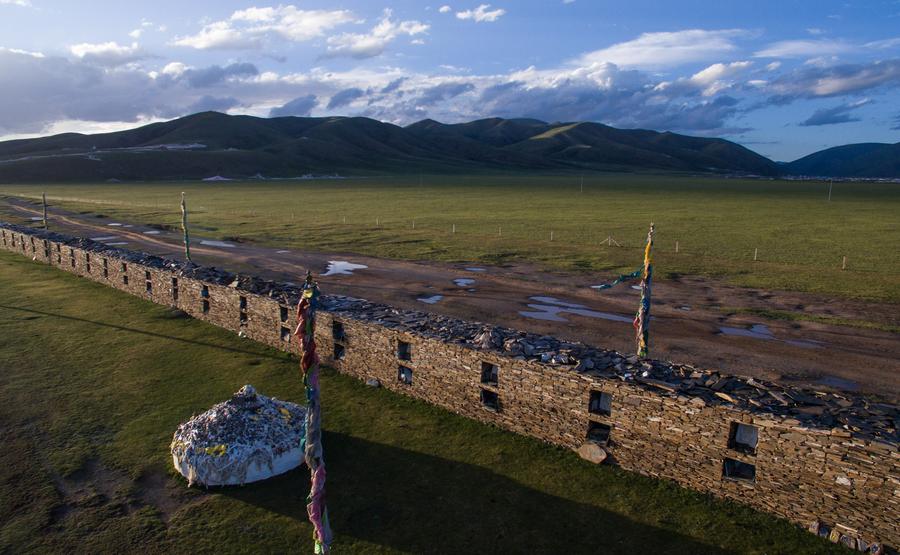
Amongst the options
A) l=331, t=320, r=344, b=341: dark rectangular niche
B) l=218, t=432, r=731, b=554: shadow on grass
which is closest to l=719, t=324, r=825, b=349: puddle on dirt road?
l=218, t=432, r=731, b=554: shadow on grass

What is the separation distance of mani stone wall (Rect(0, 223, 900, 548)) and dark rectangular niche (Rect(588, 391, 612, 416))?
24 mm

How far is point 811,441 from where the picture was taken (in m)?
10.3

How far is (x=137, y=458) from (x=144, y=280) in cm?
1673

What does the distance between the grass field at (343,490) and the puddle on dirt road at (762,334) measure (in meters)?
Result: 13.1

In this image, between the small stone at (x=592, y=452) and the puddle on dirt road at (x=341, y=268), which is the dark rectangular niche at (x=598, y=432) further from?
the puddle on dirt road at (x=341, y=268)

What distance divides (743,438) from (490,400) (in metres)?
5.96

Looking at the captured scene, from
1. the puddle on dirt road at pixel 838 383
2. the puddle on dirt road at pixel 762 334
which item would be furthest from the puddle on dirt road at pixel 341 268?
the puddle on dirt road at pixel 838 383

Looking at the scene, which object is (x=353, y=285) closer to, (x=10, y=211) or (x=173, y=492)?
(x=173, y=492)

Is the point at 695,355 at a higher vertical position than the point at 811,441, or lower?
lower

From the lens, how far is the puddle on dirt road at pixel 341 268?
116 ft

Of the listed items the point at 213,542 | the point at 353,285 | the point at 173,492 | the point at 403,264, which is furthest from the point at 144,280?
the point at 213,542

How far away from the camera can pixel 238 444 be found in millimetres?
12289

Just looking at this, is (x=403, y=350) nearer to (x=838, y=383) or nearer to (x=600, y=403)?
(x=600, y=403)

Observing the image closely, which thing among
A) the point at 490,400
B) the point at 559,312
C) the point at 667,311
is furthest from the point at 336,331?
the point at 667,311
